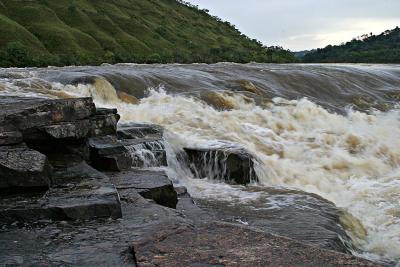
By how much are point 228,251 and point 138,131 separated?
28.1 feet

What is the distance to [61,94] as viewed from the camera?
18.2 metres

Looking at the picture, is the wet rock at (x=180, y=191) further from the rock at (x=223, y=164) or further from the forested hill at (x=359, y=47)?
the forested hill at (x=359, y=47)

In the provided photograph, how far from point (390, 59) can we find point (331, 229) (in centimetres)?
9949

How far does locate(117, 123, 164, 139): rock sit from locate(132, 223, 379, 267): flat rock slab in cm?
732

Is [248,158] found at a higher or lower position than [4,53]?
lower

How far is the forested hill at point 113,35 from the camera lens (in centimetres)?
5954

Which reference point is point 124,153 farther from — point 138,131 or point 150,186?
point 138,131

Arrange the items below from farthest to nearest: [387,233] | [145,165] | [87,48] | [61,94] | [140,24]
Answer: [140,24] → [87,48] → [61,94] → [145,165] → [387,233]

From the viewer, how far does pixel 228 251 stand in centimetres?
517

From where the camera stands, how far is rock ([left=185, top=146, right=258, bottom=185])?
12523 mm

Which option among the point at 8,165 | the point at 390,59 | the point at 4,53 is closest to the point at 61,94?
the point at 8,165

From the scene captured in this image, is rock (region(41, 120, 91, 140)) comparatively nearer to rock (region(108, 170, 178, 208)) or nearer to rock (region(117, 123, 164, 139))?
rock (region(108, 170, 178, 208))

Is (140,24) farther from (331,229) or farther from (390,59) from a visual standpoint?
(331,229)

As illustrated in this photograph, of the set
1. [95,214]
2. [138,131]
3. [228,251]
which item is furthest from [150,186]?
[138,131]
